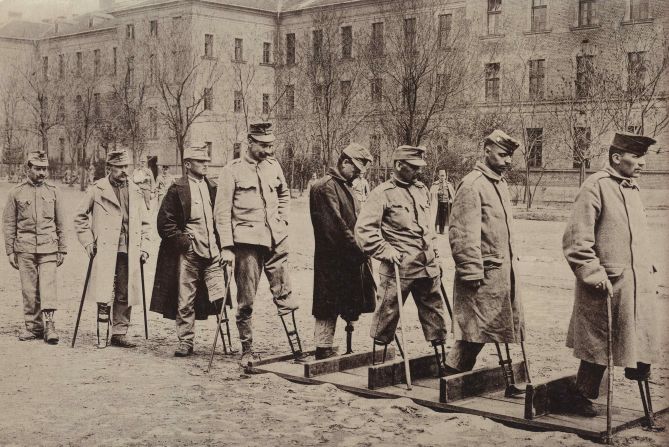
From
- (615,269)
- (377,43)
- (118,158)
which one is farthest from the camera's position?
(377,43)

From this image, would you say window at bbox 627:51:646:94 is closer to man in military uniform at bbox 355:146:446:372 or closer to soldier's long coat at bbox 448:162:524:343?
man in military uniform at bbox 355:146:446:372

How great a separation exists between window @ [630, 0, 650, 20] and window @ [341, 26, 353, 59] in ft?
42.2

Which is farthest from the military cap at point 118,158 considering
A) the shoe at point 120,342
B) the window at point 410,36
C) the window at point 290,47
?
the window at point 290,47

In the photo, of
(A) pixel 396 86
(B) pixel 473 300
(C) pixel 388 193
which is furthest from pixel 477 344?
(A) pixel 396 86

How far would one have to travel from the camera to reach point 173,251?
9.44 metres

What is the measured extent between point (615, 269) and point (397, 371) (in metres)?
2.13

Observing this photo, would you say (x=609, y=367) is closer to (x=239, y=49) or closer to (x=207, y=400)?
(x=207, y=400)

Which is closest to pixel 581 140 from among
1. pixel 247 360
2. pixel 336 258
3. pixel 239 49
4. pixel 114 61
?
pixel 239 49

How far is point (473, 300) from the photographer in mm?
6977

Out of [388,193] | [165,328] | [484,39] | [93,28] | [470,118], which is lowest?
[165,328]

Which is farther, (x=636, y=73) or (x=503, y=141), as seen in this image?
(x=636, y=73)

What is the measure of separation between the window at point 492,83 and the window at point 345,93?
5.99 m

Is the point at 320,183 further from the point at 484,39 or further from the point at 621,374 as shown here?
the point at 484,39

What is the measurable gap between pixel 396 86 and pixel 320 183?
27.1 metres
